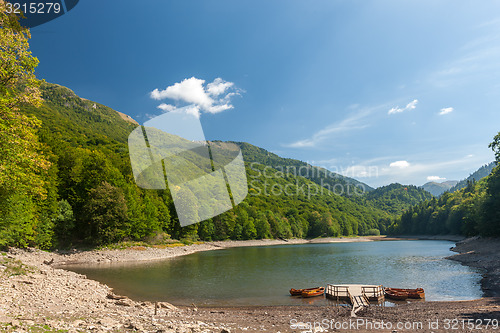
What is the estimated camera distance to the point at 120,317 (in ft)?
39.8

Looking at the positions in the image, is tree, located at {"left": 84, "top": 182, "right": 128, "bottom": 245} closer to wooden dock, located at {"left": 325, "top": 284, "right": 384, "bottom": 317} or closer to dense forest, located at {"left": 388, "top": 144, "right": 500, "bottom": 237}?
wooden dock, located at {"left": 325, "top": 284, "right": 384, "bottom": 317}

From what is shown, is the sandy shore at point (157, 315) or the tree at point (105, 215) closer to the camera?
the sandy shore at point (157, 315)

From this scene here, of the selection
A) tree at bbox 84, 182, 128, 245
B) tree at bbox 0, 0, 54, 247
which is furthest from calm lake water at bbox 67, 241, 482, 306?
tree at bbox 84, 182, 128, 245

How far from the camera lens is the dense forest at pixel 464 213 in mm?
55688

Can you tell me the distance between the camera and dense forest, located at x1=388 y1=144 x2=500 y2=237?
5569cm

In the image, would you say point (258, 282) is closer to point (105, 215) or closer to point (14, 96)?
point (14, 96)

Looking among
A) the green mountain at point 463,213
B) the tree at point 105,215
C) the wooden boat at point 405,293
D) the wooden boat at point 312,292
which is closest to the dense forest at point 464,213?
the green mountain at point 463,213

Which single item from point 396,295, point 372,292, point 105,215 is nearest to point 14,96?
point 372,292

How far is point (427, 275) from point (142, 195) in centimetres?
6728

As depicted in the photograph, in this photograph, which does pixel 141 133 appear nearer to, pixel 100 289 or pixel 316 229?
pixel 100 289

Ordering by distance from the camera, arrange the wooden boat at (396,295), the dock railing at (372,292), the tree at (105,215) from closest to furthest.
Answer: the dock railing at (372,292) < the wooden boat at (396,295) < the tree at (105,215)

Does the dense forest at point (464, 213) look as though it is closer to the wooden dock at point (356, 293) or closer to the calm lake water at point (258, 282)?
the calm lake water at point (258, 282)

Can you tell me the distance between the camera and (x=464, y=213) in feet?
341

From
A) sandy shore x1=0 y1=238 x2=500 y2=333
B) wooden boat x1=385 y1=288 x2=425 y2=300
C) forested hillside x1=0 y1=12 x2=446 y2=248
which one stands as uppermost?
forested hillside x1=0 y1=12 x2=446 y2=248
